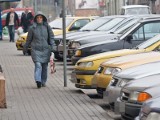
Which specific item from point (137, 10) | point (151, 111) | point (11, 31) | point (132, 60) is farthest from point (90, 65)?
point (137, 10)

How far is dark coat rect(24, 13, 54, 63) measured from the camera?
15203 mm

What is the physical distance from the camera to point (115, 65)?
40.4 feet

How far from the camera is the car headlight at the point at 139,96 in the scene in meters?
8.78

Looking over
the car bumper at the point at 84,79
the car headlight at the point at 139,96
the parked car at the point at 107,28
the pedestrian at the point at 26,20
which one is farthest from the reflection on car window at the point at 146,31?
the pedestrian at the point at 26,20

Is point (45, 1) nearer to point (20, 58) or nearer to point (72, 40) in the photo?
point (20, 58)

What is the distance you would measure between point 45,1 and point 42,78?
31.7 meters

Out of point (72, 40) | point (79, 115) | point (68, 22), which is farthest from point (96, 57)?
point (68, 22)

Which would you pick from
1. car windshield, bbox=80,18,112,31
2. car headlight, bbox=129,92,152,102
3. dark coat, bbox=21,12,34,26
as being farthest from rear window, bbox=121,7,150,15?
car headlight, bbox=129,92,152,102

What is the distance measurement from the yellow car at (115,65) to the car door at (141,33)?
3.48 m

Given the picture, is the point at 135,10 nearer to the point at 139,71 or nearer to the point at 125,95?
the point at 139,71

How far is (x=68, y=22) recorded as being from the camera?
26.8 m

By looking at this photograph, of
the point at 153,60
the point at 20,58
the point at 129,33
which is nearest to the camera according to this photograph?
the point at 153,60

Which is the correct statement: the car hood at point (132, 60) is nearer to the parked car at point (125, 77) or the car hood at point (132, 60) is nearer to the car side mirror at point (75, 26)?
the parked car at point (125, 77)

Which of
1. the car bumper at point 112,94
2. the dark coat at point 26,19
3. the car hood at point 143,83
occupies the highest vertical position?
the car hood at point 143,83
